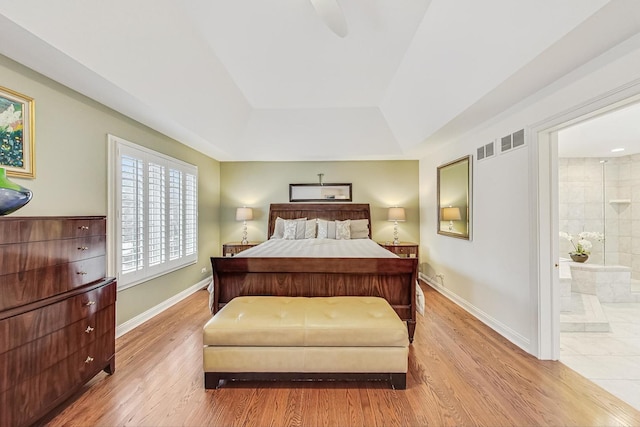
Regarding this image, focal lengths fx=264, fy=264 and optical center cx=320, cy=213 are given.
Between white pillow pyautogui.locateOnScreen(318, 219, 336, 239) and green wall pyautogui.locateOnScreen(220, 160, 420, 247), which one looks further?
green wall pyautogui.locateOnScreen(220, 160, 420, 247)

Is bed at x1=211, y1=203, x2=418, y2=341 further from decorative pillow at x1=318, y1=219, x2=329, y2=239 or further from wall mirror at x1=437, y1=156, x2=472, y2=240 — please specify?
decorative pillow at x1=318, y1=219, x2=329, y2=239

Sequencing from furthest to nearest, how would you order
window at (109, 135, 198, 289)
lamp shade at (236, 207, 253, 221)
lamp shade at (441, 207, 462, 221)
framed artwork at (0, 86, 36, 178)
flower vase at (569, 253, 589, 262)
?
lamp shade at (236, 207, 253, 221) → flower vase at (569, 253, 589, 262) → lamp shade at (441, 207, 462, 221) → window at (109, 135, 198, 289) → framed artwork at (0, 86, 36, 178)

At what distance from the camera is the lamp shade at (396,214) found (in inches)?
205

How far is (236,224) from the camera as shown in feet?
18.6

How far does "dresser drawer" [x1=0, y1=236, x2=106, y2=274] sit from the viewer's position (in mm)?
1474

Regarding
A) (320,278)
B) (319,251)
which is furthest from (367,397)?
(319,251)

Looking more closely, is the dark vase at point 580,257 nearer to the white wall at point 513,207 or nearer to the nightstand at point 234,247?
the white wall at point 513,207

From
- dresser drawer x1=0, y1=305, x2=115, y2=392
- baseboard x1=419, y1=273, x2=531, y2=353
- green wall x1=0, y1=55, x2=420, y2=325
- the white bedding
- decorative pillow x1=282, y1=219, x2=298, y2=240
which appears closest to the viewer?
dresser drawer x1=0, y1=305, x2=115, y2=392

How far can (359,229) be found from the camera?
5184 millimetres

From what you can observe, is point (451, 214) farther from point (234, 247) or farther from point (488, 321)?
point (234, 247)

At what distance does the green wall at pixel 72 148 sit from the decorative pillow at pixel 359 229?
3305 millimetres

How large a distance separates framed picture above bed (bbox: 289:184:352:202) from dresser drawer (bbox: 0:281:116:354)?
12.4ft

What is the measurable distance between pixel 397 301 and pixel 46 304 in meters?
2.73

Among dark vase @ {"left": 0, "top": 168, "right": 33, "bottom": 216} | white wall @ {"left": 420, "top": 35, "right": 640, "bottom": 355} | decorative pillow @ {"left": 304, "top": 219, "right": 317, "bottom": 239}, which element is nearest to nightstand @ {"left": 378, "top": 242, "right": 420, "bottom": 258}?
white wall @ {"left": 420, "top": 35, "right": 640, "bottom": 355}
